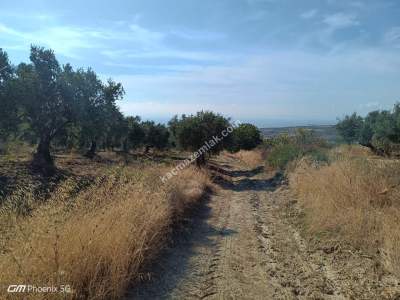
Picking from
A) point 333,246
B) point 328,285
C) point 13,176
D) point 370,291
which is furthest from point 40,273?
point 13,176

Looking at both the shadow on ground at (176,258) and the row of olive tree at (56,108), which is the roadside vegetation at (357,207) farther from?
the row of olive tree at (56,108)

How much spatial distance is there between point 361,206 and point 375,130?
2886cm

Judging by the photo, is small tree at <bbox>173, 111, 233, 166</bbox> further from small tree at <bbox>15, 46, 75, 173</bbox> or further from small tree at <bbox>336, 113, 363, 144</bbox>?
small tree at <bbox>336, 113, 363, 144</bbox>

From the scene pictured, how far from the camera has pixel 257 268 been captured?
6320mm

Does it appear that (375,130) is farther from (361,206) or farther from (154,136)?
(361,206)

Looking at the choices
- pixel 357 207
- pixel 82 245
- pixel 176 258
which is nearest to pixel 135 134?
pixel 357 207

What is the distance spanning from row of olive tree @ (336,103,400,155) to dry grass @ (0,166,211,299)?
80.8 feet

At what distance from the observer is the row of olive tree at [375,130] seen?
104ft

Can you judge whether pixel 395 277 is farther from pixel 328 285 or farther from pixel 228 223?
pixel 228 223

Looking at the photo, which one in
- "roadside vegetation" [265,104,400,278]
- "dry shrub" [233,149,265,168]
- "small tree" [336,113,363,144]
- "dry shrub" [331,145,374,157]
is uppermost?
"small tree" [336,113,363,144]

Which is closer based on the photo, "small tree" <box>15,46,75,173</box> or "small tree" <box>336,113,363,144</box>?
"small tree" <box>15,46,75,173</box>

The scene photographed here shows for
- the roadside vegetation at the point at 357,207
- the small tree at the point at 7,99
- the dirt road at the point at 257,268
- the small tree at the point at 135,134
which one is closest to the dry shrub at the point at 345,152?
the roadside vegetation at the point at 357,207

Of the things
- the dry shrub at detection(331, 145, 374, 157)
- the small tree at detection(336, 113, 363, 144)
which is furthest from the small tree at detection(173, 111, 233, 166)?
the small tree at detection(336, 113, 363, 144)

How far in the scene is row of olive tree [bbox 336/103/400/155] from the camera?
3156 cm
